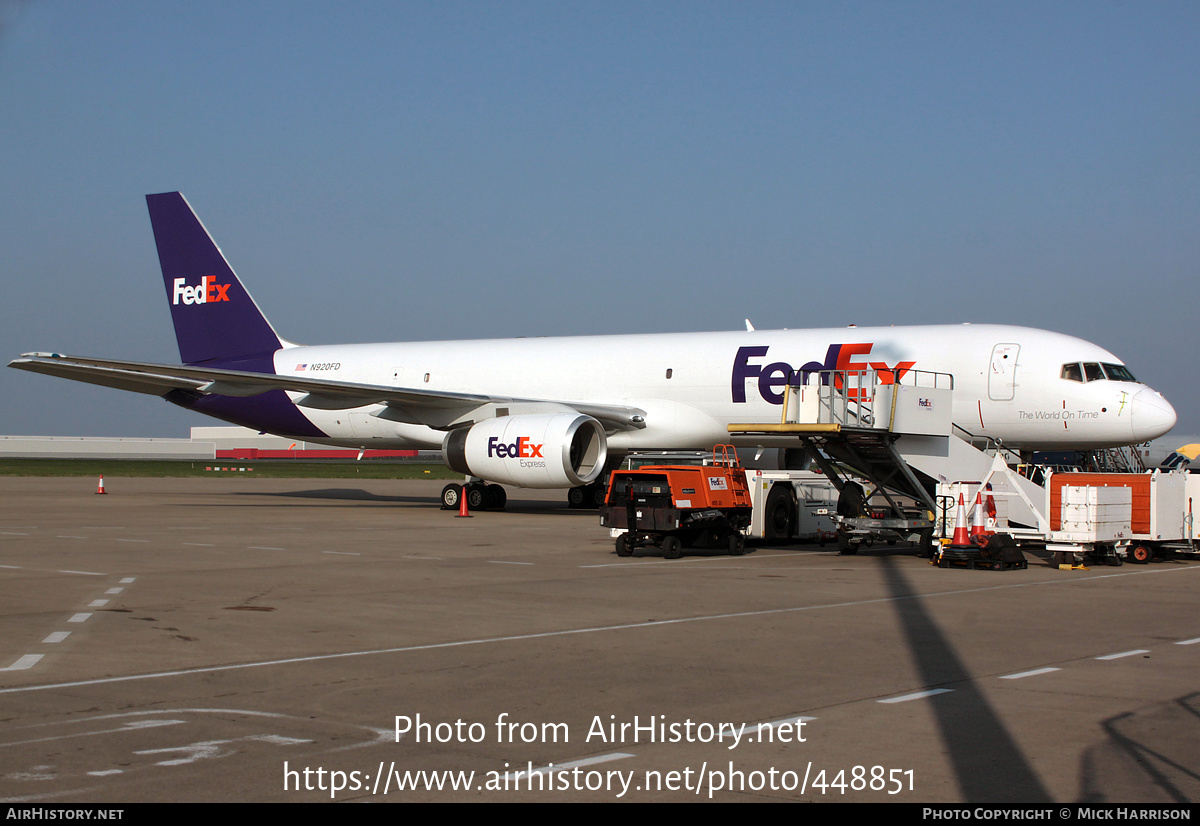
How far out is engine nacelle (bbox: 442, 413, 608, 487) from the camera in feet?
72.3

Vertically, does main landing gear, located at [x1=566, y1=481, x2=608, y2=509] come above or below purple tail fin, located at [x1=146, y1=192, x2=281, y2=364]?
below

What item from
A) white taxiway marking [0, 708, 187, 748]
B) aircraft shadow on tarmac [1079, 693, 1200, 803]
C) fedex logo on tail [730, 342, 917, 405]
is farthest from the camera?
fedex logo on tail [730, 342, 917, 405]

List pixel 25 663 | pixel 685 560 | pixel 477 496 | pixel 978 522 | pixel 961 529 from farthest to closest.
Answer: pixel 477 496 → pixel 685 560 → pixel 978 522 → pixel 961 529 → pixel 25 663

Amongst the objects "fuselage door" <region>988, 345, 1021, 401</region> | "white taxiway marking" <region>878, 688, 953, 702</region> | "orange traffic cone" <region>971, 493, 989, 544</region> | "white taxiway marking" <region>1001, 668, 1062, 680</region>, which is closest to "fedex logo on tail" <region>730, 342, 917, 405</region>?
"fuselage door" <region>988, 345, 1021, 401</region>

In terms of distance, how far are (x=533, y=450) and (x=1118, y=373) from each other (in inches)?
431

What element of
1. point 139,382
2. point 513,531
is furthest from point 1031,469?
point 139,382

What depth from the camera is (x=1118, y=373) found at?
19.8m

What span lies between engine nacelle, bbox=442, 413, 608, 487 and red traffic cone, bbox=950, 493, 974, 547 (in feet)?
28.0

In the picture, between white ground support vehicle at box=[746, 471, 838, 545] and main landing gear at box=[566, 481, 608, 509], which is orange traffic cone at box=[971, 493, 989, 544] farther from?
main landing gear at box=[566, 481, 608, 509]

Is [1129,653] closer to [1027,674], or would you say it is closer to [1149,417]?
[1027,674]

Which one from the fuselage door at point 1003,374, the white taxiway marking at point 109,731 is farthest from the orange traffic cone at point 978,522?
the white taxiway marking at point 109,731

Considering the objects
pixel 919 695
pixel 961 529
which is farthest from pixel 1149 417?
pixel 919 695

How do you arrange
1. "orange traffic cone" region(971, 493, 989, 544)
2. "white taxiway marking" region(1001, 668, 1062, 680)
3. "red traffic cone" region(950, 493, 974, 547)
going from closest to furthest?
"white taxiway marking" region(1001, 668, 1062, 680) < "red traffic cone" region(950, 493, 974, 547) < "orange traffic cone" region(971, 493, 989, 544)

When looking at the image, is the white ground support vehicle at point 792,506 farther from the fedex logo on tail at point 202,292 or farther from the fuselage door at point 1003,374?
the fedex logo on tail at point 202,292
